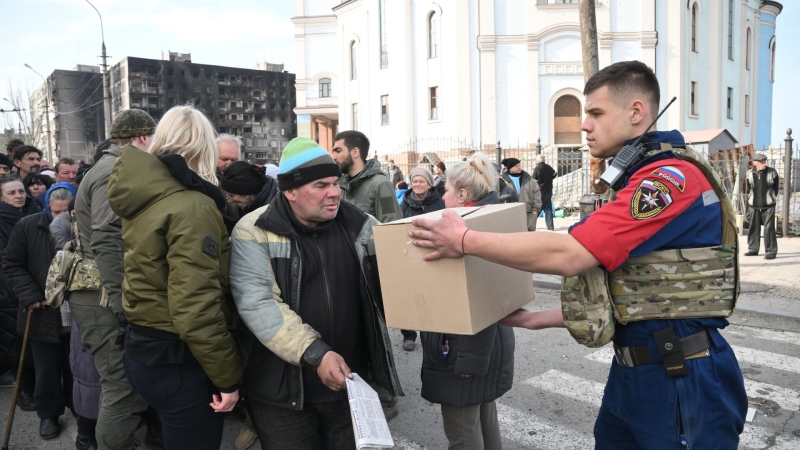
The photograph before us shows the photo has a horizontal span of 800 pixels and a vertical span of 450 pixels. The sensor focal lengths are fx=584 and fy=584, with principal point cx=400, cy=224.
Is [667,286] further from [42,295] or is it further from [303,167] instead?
[42,295]

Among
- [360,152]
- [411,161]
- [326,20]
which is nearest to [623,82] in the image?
[360,152]

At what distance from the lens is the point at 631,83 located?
2283 millimetres

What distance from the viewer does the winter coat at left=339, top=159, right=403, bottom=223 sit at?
5594 millimetres

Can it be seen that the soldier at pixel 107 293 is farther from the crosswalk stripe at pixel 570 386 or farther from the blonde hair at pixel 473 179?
the crosswalk stripe at pixel 570 386

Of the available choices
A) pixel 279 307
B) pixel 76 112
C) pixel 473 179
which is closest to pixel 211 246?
pixel 279 307

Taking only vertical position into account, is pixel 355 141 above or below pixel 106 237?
above

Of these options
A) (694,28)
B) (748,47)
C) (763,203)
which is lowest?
(763,203)

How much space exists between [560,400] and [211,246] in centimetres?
349

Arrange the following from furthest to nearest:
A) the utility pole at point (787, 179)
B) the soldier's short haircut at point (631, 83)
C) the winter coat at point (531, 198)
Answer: the utility pole at point (787, 179) < the winter coat at point (531, 198) < the soldier's short haircut at point (631, 83)

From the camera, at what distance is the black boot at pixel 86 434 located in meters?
4.08

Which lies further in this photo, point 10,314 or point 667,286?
point 10,314

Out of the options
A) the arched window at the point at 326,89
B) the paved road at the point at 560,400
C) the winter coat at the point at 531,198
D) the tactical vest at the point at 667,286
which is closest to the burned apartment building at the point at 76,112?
the arched window at the point at 326,89

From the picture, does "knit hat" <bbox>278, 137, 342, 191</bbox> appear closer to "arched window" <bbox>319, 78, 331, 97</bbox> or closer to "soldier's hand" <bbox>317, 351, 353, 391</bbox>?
"soldier's hand" <bbox>317, 351, 353, 391</bbox>

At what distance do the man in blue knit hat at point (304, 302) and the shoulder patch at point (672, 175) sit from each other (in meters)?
1.34
